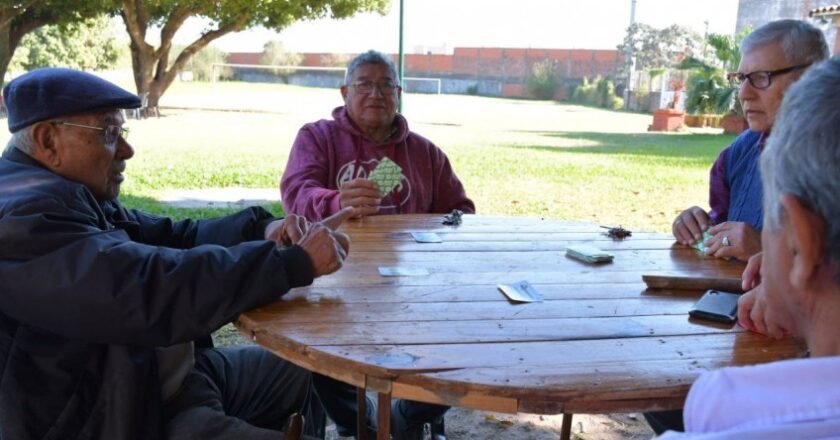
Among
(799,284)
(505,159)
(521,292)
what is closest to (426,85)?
(505,159)

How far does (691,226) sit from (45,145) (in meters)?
2.16

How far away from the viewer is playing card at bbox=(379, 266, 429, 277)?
2.21 meters

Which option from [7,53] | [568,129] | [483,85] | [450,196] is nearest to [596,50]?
[483,85]

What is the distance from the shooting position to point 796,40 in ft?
8.63

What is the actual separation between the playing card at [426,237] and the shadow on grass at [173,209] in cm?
457

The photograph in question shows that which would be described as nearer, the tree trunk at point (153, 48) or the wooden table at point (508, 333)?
the wooden table at point (508, 333)

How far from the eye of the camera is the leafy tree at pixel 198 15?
20688 mm

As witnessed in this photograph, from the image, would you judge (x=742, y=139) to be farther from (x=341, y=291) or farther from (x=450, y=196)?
(x=341, y=291)

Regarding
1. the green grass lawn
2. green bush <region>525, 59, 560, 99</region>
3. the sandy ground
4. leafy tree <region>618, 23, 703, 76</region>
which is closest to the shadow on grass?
the green grass lawn

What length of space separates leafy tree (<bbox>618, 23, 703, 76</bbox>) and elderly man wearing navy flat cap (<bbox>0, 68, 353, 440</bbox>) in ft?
159

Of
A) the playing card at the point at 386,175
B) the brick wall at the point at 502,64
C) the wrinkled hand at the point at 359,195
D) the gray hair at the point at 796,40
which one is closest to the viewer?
the gray hair at the point at 796,40

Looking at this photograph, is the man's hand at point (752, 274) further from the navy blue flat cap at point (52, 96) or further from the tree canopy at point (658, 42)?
the tree canopy at point (658, 42)

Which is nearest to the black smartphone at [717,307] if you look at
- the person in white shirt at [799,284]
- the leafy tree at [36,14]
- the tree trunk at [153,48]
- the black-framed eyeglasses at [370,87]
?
the person in white shirt at [799,284]

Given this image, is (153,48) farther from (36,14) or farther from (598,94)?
(598,94)
